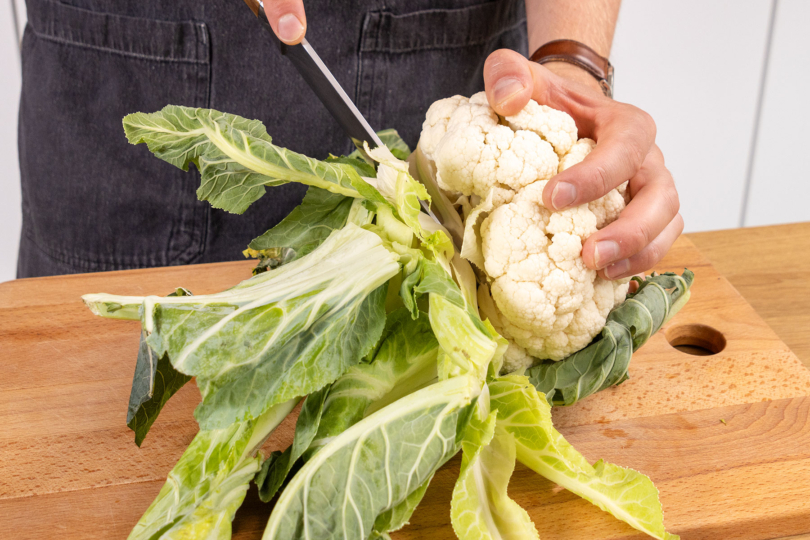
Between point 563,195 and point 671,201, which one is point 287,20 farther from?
point 671,201

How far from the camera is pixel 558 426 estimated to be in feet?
3.16

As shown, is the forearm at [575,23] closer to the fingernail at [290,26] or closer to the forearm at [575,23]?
the forearm at [575,23]

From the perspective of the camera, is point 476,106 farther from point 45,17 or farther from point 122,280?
point 45,17

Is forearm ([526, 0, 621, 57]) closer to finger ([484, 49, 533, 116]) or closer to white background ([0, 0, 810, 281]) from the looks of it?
finger ([484, 49, 533, 116])

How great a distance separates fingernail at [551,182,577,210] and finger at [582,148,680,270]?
0.07 metres

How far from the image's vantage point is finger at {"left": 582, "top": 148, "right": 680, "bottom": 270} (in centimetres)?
88

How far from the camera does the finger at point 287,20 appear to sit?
89 centimetres

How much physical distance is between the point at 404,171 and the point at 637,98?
2.09 metres

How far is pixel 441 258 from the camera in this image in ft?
2.87

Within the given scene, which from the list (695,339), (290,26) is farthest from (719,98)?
(290,26)

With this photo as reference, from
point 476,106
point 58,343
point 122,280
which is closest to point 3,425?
point 58,343

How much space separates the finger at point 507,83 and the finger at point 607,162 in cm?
13

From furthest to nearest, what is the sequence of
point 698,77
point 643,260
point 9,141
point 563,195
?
1. point 698,77
2. point 9,141
3. point 643,260
4. point 563,195

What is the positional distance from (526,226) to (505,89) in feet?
0.64
